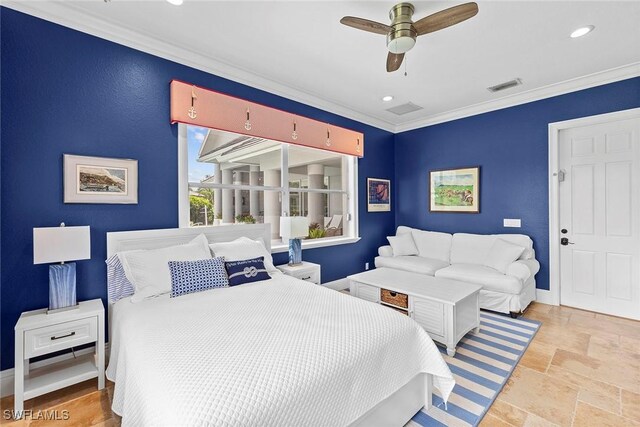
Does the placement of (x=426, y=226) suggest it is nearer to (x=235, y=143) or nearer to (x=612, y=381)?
(x=612, y=381)

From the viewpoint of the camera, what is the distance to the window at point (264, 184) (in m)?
3.04

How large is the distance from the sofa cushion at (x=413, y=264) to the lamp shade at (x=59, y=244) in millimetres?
3665

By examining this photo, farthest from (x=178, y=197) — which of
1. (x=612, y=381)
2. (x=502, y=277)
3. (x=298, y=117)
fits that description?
(x=612, y=381)

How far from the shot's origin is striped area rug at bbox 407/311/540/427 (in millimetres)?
1832

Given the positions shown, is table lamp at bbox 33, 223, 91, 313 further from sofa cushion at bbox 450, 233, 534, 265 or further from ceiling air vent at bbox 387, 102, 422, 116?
sofa cushion at bbox 450, 233, 534, 265

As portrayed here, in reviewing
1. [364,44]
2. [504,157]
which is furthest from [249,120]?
[504,157]

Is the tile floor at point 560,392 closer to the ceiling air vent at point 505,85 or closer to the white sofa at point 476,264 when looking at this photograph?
the white sofa at point 476,264

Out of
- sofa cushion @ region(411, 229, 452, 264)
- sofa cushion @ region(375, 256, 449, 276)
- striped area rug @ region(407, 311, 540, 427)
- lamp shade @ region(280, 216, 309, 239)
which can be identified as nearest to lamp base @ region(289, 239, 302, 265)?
lamp shade @ region(280, 216, 309, 239)

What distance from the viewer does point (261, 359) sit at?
1300 millimetres

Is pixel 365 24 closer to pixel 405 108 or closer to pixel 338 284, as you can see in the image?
pixel 405 108

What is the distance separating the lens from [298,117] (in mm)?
3848

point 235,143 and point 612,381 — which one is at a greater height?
point 235,143

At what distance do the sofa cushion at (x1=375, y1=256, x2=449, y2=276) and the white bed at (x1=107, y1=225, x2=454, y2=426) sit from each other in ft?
7.26

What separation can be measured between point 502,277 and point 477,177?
172cm
